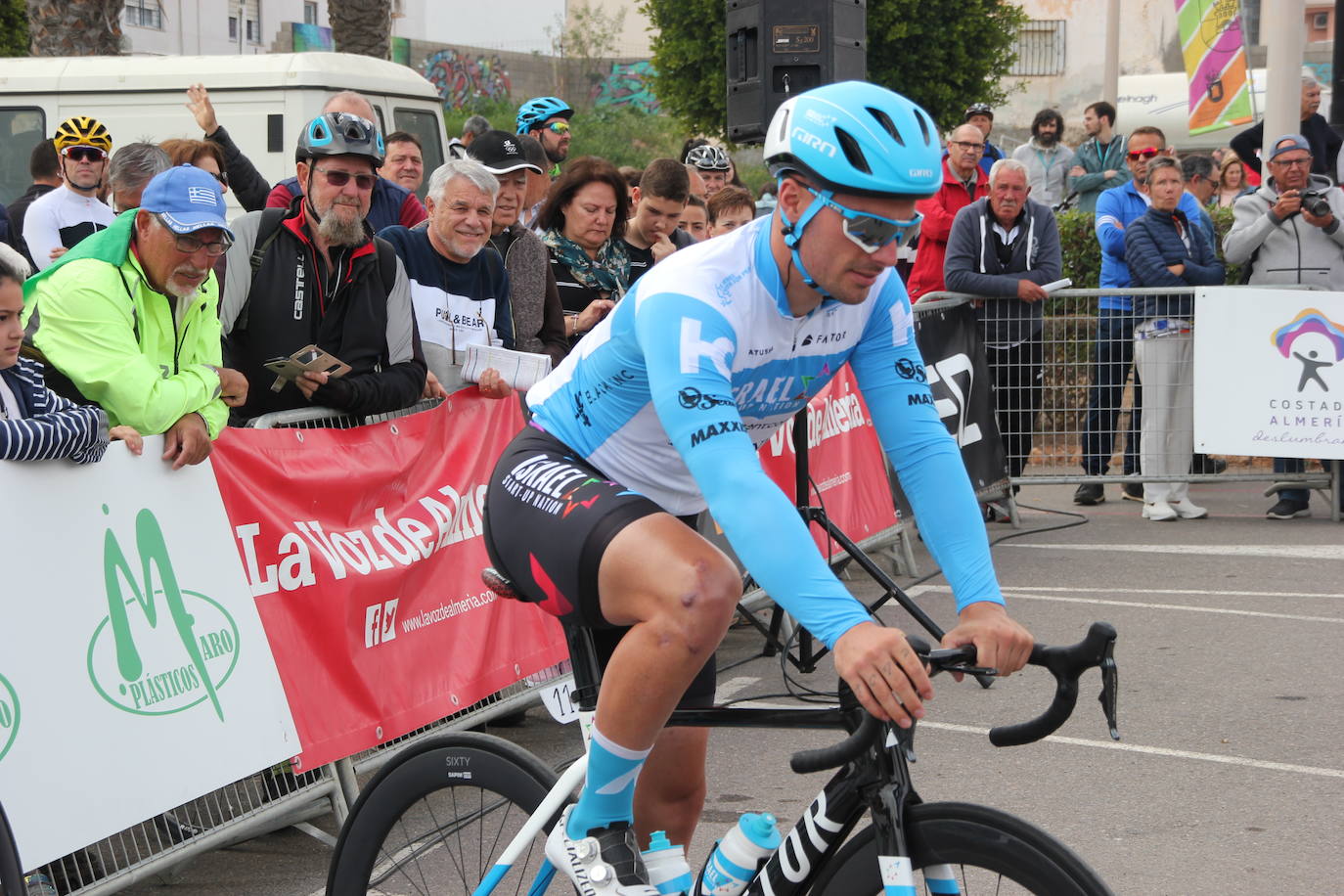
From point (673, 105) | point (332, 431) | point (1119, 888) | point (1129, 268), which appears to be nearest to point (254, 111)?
point (1129, 268)

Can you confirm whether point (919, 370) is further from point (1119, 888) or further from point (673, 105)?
point (673, 105)

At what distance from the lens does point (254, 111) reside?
14078mm

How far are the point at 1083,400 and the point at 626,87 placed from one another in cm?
4444

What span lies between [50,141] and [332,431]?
556cm

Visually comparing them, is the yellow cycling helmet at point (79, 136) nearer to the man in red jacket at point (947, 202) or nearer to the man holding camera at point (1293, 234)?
the man in red jacket at point (947, 202)

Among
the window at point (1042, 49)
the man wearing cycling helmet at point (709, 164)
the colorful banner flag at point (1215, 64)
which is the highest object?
the window at point (1042, 49)

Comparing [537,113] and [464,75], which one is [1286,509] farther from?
[464,75]

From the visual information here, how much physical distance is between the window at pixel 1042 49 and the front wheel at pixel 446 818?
174 feet

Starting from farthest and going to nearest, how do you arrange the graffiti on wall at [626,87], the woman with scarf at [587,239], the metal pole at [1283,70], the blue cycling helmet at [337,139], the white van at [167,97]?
the graffiti on wall at [626,87]
the white van at [167,97]
the metal pole at [1283,70]
the woman with scarf at [587,239]
the blue cycling helmet at [337,139]

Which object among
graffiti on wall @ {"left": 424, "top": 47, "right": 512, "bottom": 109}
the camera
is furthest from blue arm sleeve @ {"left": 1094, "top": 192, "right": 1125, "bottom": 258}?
graffiti on wall @ {"left": 424, "top": 47, "right": 512, "bottom": 109}

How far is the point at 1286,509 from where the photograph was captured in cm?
1052

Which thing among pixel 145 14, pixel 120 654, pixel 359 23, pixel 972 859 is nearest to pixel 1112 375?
pixel 120 654

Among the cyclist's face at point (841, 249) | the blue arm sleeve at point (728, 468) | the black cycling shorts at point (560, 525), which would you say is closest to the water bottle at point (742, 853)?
the black cycling shorts at point (560, 525)

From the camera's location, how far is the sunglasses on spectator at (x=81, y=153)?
890 cm
